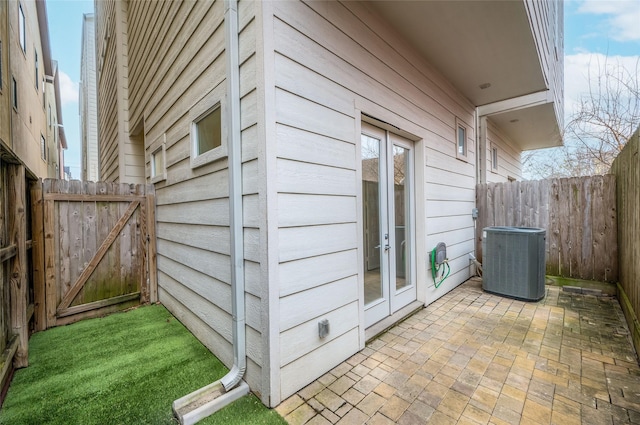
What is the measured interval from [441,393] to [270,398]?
1182mm

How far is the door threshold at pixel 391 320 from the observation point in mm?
2793

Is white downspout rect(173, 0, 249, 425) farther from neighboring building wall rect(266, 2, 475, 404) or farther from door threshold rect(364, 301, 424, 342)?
door threshold rect(364, 301, 424, 342)

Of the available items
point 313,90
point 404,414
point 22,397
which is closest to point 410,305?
point 404,414

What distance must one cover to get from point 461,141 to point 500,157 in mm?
3469

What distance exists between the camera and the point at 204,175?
2.67 m

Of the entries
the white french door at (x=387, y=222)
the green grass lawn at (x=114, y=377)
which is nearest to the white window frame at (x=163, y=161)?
the green grass lawn at (x=114, y=377)

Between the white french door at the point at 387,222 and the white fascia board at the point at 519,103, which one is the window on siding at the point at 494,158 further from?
the white french door at the point at 387,222

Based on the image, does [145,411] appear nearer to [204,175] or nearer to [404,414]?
[404,414]

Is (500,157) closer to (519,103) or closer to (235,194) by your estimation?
(519,103)

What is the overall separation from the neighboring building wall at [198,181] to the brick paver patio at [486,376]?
670 millimetres

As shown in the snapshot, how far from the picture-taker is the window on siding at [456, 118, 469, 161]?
451 cm

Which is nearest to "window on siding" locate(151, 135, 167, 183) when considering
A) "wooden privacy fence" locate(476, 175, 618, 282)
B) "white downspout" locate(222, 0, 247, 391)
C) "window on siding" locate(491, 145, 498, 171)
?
"white downspout" locate(222, 0, 247, 391)

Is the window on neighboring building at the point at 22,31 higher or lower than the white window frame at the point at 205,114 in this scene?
higher

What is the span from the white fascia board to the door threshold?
408 centimetres
